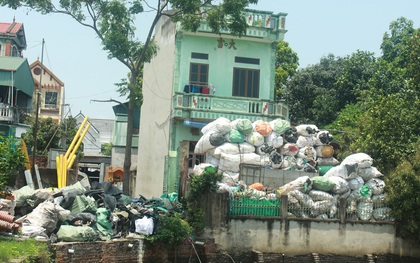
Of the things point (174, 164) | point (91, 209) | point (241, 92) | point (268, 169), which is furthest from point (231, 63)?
point (91, 209)

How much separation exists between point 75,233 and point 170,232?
8.56ft

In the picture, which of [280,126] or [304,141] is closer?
[280,126]

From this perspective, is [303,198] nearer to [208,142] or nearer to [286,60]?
[208,142]

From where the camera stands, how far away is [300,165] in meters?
19.5

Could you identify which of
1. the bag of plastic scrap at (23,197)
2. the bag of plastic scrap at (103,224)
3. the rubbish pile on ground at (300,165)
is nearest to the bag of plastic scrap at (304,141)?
the rubbish pile on ground at (300,165)

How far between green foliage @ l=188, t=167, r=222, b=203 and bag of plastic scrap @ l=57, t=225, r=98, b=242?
10.7 feet

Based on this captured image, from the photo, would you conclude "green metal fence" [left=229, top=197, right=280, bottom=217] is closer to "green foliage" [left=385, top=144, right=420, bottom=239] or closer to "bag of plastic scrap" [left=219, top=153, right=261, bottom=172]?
"bag of plastic scrap" [left=219, top=153, right=261, bottom=172]

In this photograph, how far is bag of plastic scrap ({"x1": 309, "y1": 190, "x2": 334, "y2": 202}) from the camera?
58.8ft

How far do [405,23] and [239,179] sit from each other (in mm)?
18037

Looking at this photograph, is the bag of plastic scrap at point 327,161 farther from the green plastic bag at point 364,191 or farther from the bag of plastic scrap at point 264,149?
the green plastic bag at point 364,191

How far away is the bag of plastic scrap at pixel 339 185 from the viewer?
59.9ft

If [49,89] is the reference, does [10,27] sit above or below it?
above

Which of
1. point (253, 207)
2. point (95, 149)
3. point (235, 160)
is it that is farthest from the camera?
point (95, 149)

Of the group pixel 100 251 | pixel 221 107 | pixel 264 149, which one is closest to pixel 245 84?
pixel 221 107
